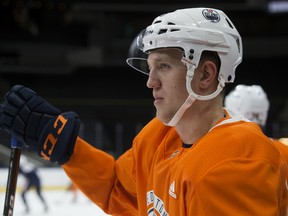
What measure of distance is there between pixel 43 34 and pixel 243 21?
16.5 feet

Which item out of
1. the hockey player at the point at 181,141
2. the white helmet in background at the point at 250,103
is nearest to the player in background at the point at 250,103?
the white helmet in background at the point at 250,103

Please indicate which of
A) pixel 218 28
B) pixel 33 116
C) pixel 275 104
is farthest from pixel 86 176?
pixel 275 104

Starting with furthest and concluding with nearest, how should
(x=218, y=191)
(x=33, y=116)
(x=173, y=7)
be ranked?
(x=173, y=7)
(x=33, y=116)
(x=218, y=191)

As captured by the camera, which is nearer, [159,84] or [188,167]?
[188,167]

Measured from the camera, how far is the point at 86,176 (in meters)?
1.59

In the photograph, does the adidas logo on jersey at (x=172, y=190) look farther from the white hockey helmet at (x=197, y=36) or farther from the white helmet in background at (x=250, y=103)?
the white helmet in background at (x=250, y=103)

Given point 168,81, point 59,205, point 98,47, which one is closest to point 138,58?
point 168,81

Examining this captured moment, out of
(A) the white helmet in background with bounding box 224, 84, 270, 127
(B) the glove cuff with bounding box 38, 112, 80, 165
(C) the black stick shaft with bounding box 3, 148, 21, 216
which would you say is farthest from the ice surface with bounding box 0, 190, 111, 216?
(B) the glove cuff with bounding box 38, 112, 80, 165

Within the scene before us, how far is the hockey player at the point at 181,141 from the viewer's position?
109cm

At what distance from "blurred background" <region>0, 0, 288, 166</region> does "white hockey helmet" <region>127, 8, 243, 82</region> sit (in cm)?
1018

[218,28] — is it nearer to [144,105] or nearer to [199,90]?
[199,90]

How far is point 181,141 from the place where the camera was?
4.67ft

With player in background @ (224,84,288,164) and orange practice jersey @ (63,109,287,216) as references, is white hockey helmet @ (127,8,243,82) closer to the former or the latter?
orange practice jersey @ (63,109,287,216)

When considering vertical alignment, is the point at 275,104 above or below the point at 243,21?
below
